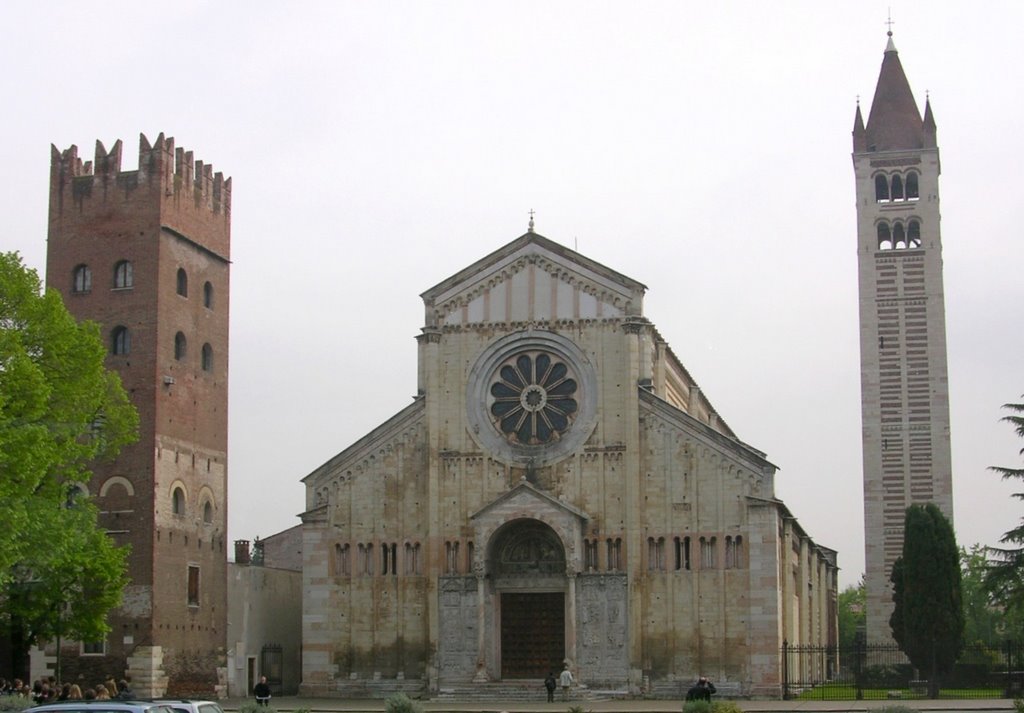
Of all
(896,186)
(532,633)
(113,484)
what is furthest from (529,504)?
(896,186)

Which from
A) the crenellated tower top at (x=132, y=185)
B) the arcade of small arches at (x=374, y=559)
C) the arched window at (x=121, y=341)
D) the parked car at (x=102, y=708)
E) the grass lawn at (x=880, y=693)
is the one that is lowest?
the grass lawn at (x=880, y=693)

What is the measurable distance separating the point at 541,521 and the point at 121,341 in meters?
14.6

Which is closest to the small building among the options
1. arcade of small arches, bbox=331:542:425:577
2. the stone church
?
the stone church

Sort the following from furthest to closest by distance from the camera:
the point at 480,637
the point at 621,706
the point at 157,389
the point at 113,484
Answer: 1. the point at 157,389
2. the point at 113,484
3. the point at 480,637
4. the point at 621,706

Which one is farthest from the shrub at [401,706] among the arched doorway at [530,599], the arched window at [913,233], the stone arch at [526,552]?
the arched window at [913,233]

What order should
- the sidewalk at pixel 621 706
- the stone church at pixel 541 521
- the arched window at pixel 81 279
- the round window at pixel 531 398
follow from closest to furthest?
the sidewalk at pixel 621 706, the stone church at pixel 541 521, the round window at pixel 531 398, the arched window at pixel 81 279

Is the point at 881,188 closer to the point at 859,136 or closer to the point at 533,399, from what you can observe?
the point at 859,136

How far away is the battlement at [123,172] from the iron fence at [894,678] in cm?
2457

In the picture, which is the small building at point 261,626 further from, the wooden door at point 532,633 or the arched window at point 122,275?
the arched window at point 122,275

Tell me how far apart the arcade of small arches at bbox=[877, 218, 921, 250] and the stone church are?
20468mm

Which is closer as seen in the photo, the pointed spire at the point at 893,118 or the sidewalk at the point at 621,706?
the sidewalk at the point at 621,706

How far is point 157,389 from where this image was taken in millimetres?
47625

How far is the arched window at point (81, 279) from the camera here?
4917cm

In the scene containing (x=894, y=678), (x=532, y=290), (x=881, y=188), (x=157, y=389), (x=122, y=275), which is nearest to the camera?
(x=157, y=389)
